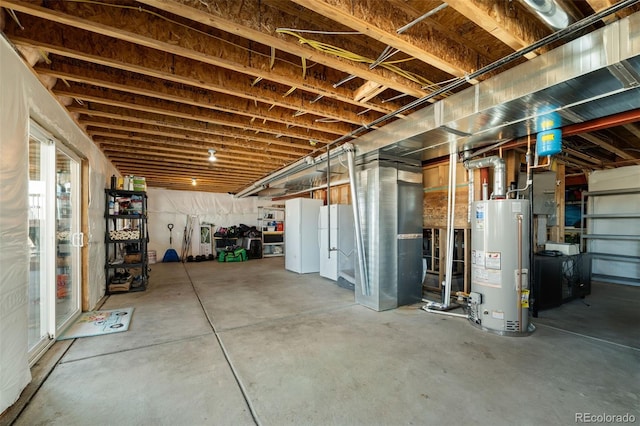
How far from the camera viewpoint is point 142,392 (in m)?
2.00

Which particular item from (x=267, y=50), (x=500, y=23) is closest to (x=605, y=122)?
(x=500, y=23)

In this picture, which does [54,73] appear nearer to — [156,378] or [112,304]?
[156,378]

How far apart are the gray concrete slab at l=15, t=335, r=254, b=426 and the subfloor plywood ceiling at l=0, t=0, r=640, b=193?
239cm

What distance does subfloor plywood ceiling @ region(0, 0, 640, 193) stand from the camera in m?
1.72

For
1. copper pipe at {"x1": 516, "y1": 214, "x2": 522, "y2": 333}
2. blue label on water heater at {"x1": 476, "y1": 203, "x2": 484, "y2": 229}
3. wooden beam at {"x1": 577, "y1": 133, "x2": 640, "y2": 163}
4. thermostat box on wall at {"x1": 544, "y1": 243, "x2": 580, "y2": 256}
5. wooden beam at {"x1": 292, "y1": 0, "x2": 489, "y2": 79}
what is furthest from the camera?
thermostat box on wall at {"x1": 544, "y1": 243, "x2": 580, "y2": 256}

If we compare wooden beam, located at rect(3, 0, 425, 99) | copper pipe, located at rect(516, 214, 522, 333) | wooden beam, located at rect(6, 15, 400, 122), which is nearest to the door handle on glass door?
wooden beam, located at rect(6, 15, 400, 122)

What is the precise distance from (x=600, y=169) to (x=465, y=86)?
5.47m

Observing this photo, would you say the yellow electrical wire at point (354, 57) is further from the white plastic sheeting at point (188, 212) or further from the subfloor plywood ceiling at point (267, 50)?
the white plastic sheeting at point (188, 212)

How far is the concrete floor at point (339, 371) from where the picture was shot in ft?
5.88

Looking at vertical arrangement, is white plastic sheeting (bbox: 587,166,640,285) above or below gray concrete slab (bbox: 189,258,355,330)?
above

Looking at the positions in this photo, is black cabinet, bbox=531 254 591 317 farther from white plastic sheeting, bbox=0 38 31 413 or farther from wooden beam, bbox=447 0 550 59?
white plastic sheeting, bbox=0 38 31 413

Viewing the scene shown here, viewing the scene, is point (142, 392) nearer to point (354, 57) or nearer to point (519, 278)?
point (354, 57)

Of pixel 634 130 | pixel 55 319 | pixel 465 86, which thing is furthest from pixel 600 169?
pixel 55 319

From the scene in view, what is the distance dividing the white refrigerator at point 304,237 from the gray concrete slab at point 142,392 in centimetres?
416
